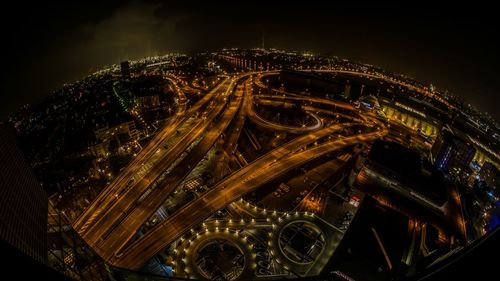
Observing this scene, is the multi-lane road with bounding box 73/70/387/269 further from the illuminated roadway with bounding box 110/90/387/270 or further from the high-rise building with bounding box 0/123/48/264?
the high-rise building with bounding box 0/123/48/264

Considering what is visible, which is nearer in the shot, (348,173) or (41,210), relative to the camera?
(41,210)

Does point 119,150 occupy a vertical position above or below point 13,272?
below

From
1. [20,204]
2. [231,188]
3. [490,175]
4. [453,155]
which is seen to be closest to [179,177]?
[231,188]

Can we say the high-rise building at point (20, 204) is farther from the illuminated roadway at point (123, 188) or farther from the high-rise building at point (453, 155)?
the high-rise building at point (453, 155)

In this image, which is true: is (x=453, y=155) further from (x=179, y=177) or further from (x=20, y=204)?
(x=20, y=204)

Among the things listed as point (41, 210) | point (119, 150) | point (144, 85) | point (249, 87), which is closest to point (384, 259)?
point (41, 210)

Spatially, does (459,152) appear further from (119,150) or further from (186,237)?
(119,150)
